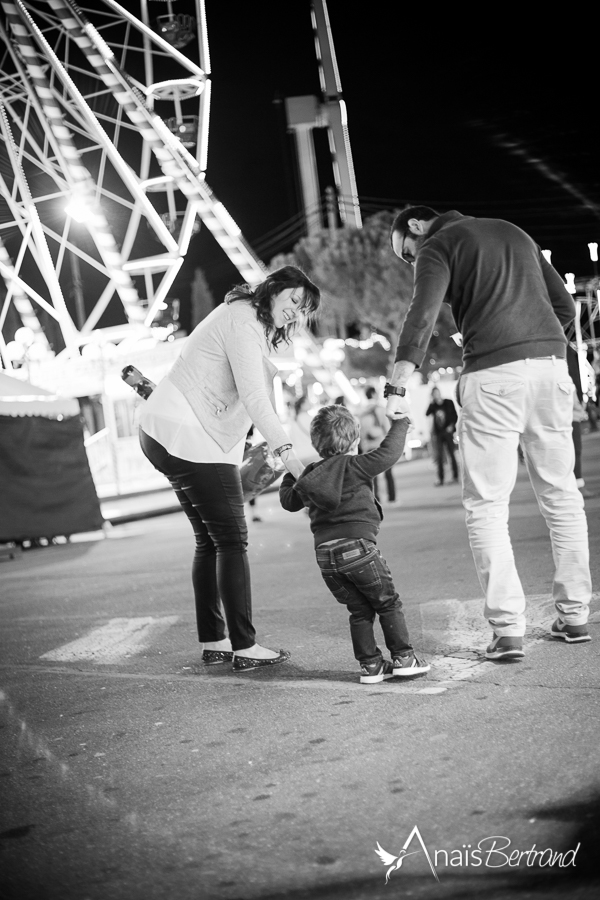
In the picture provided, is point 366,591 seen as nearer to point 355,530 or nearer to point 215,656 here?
point 355,530

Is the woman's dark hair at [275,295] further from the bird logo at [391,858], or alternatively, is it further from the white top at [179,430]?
the bird logo at [391,858]

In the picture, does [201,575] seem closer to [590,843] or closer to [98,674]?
[98,674]

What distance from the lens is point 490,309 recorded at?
14.1 ft

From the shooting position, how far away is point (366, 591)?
4133mm

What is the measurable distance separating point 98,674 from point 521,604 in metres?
2.11

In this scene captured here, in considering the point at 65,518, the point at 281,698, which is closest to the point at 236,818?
the point at 281,698

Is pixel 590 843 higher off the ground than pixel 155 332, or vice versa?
pixel 590 843

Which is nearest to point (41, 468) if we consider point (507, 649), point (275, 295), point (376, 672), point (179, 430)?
point (179, 430)

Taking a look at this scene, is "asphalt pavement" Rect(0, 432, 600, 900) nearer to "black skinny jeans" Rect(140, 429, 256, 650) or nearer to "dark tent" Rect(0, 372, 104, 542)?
Result: "black skinny jeans" Rect(140, 429, 256, 650)

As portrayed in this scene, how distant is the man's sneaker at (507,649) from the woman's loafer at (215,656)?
1367mm

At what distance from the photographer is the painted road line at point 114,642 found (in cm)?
535

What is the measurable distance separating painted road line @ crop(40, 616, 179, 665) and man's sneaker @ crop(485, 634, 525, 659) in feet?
6.71

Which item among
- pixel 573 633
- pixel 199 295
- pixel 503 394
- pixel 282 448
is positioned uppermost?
pixel 503 394

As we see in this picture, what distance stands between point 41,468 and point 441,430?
7.22 m
